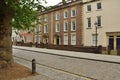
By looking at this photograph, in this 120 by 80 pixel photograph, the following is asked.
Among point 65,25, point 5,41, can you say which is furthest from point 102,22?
point 5,41

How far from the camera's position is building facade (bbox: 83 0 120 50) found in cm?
3516

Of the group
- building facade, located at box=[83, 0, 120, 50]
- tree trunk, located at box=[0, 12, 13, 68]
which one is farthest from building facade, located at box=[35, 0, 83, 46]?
tree trunk, located at box=[0, 12, 13, 68]

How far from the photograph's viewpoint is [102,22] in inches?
1486

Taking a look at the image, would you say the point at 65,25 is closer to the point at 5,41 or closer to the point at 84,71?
the point at 5,41

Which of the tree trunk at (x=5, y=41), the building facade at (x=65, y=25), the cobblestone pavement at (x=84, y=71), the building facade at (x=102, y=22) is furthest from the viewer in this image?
the building facade at (x=65, y=25)

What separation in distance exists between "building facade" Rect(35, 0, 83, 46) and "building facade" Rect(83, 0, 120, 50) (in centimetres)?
158

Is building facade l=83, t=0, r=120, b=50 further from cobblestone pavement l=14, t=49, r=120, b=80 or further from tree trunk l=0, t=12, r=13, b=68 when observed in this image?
tree trunk l=0, t=12, r=13, b=68

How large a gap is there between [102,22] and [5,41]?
82.7ft

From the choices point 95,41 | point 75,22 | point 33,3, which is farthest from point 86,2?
point 33,3

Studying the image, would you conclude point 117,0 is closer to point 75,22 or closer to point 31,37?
point 75,22

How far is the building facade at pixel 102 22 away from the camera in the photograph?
3516cm

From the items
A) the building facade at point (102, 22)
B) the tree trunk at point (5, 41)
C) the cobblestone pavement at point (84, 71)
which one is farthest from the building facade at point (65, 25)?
the tree trunk at point (5, 41)

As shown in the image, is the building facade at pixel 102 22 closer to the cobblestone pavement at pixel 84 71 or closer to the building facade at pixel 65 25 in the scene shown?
the building facade at pixel 65 25

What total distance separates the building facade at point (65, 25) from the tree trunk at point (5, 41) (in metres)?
25.3
